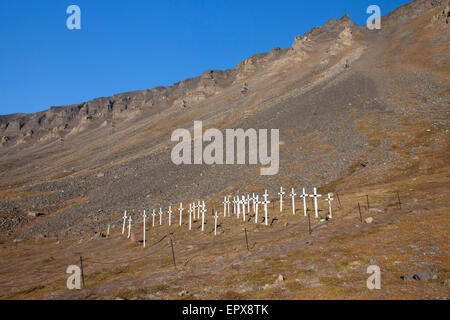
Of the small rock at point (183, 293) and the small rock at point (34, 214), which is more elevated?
the small rock at point (183, 293)

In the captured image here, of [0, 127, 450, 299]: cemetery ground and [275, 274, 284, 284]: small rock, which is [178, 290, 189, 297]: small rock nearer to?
[0, 127, 450, 299]: cemetery ground
